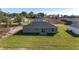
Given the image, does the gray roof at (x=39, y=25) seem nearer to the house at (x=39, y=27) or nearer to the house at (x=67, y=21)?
the house at (x=39, y=27)

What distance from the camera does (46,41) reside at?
24.3 ft

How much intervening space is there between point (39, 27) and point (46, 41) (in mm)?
282

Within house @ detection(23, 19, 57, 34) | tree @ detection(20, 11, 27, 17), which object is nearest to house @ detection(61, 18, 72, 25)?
house @ detection(23, 19, 57, 34)

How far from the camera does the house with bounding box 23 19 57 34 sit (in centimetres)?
736

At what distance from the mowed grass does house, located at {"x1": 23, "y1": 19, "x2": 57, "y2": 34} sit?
0.09 metres

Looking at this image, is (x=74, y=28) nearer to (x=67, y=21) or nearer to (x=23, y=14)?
(x=67, y=21)

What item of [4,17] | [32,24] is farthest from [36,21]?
[4,17]

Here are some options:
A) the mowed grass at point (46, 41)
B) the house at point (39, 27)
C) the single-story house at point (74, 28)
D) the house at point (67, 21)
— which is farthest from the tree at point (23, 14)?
the single-story house at point (74, 28)

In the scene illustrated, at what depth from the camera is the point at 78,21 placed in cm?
736

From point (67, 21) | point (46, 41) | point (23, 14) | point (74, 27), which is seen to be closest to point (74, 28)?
point (74, 27)

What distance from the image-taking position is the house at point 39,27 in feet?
24.1
